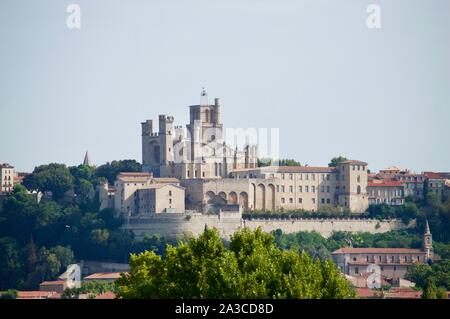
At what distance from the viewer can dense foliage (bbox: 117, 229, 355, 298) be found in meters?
28.0

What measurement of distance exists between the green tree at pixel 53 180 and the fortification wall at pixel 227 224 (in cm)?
666

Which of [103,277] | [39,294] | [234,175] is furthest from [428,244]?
[39,294]

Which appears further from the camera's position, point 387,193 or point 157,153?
point 157,153

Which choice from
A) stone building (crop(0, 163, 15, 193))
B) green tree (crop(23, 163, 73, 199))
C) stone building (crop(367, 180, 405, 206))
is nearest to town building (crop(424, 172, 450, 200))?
stone building (crop(367, 180, 405, 206))

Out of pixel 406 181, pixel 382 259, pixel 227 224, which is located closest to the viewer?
pixel 382 259

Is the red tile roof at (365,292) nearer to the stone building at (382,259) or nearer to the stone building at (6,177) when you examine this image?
the stone building at (382,259)

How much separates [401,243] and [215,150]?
445 inches

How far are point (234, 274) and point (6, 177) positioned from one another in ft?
186

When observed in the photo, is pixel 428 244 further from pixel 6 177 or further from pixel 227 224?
pixel 6 177

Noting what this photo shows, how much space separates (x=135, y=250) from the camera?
70.9 m

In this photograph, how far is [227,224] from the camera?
Answer: 73375 millimetres

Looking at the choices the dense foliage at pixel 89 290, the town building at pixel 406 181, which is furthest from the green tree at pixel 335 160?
the dense foliage at pixel 89 290
